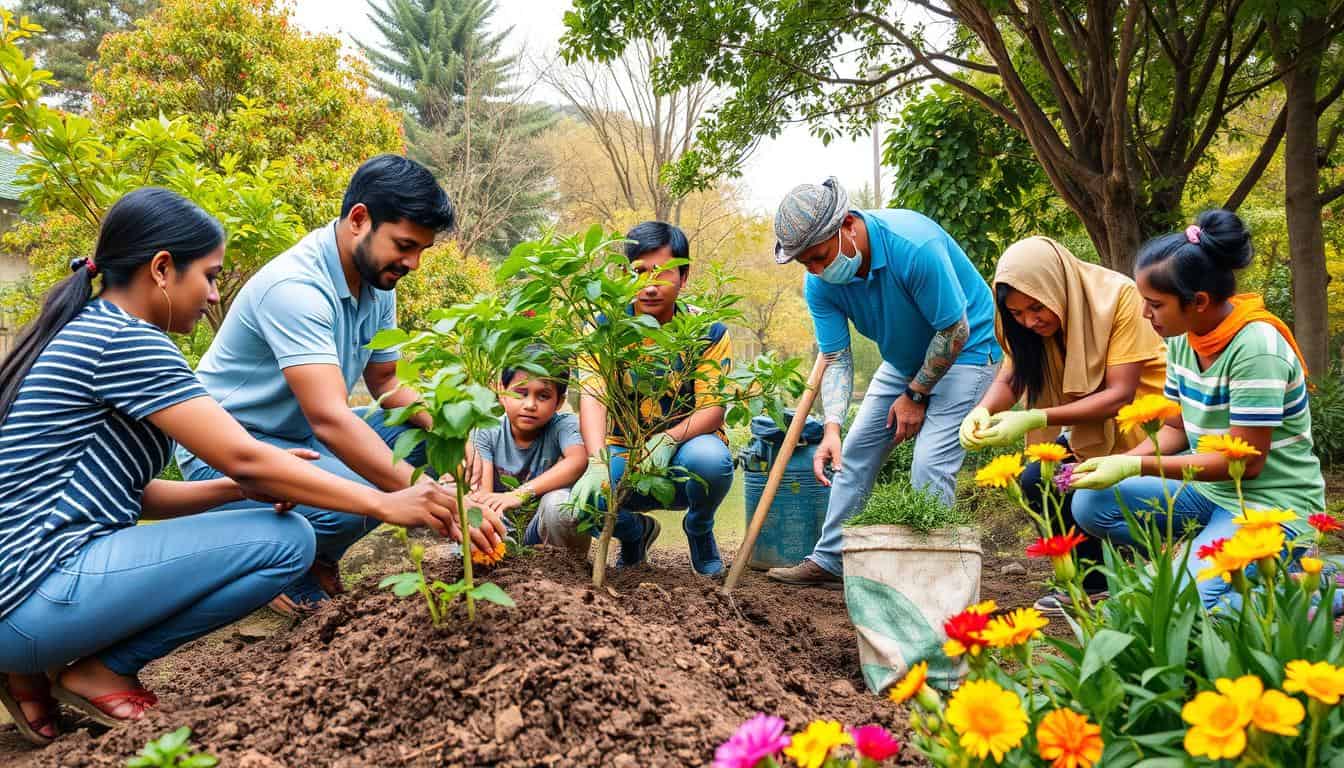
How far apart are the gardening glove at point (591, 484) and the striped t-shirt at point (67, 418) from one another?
95 centimetres

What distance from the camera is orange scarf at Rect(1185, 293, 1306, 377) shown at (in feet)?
7.45

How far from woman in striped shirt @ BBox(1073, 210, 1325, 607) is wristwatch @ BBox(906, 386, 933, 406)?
0.85 metres

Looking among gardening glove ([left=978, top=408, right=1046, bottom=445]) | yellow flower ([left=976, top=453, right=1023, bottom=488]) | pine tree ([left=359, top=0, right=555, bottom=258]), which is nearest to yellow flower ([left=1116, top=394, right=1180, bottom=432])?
yellow flower ([left=976, top=453, right=1023, bottom=488])

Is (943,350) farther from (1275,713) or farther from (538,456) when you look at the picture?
(1275,713)

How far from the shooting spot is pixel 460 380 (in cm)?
164

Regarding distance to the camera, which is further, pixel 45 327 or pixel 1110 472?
pixel 1110 472

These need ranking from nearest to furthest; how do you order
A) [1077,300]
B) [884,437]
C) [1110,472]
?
Result: [1110,472] → [1077,300] → [884,437]

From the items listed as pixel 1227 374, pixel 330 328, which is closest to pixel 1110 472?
pixel 1227 374

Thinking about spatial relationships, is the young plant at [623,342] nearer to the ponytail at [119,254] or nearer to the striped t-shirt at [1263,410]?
the ponytail at [119,254]

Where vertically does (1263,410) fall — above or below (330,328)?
below

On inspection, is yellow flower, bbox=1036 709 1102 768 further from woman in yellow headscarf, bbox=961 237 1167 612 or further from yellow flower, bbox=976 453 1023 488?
woman in yellow headscarf, bbox=961 237 1167 612

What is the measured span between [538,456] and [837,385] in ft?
3.75

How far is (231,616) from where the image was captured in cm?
207

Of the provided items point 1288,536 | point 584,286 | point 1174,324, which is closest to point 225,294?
point 584,286
